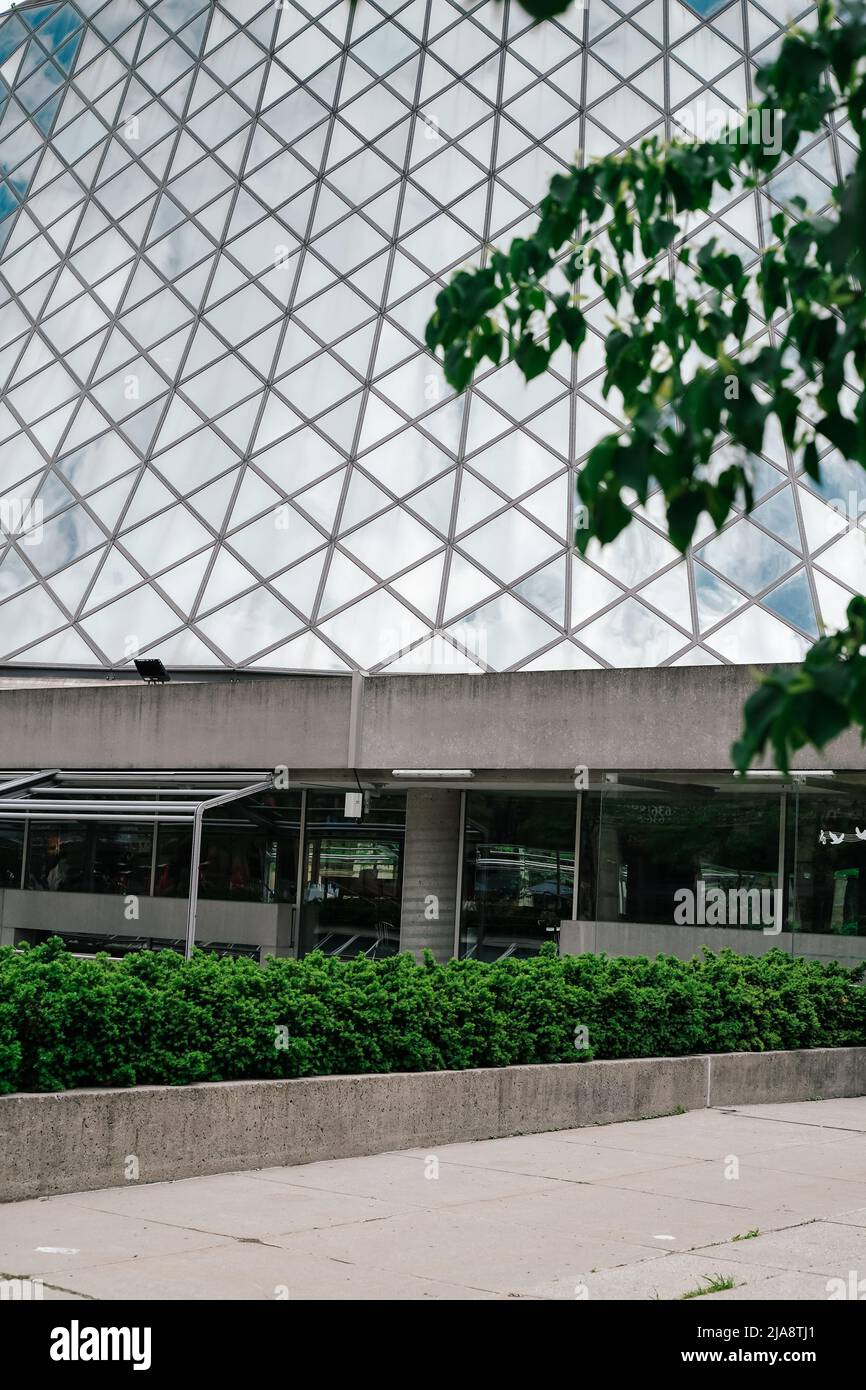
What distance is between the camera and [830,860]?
1617cm

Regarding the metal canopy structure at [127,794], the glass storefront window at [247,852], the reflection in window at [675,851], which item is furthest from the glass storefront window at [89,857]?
the reflection in window at [675,851]

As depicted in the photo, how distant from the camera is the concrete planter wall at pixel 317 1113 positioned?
8.48 meters

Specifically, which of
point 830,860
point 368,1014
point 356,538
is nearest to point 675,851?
point 830,860

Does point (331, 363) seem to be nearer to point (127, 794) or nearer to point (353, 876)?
point (353, 876)

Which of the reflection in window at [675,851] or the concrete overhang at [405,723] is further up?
the concrete overhang at [405,723]

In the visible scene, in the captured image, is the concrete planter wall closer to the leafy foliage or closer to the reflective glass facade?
the reflective glass facade

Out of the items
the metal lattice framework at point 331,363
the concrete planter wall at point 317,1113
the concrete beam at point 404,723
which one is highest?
the metal lattice framework at point 331,363

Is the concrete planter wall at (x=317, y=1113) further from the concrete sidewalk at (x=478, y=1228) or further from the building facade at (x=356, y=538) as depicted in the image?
the building facade at (x=356, y=538)

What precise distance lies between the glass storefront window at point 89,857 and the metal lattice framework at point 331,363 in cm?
318

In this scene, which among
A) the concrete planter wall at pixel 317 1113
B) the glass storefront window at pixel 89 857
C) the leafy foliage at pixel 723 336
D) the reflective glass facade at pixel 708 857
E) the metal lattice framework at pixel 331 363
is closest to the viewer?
the leafy foliage at pixel 723 336

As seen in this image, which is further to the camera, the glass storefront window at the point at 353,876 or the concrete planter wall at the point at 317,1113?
the glass storefront window at the point at 353,876

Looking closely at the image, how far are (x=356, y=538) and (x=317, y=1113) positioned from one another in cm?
1795

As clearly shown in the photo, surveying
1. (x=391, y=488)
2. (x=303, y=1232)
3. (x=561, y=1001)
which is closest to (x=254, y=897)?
(x=391, y=488)

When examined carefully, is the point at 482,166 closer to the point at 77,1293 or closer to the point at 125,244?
the point at 125,244
